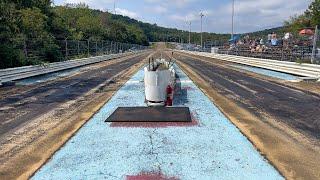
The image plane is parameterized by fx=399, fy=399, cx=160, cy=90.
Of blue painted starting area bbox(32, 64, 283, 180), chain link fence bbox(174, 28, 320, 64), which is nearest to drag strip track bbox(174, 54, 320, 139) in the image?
blue painted starting area bbox(32, 64, 283, 180)

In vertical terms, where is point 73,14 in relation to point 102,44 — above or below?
above

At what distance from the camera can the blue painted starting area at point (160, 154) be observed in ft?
17.4

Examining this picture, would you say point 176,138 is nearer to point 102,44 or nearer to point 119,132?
point 119,132

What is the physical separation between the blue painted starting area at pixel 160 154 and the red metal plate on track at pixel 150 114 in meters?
0.36

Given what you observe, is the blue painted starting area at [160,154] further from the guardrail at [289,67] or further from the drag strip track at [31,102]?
the guardrail at [289,67]

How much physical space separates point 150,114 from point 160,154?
3.23m

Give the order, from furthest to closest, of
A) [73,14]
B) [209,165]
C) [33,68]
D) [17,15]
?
[73,14] < [17,15] < [33,68] < [209,165]

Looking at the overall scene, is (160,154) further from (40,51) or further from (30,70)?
(40,51)

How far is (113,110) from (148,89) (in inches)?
42.3

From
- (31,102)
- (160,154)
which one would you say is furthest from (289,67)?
(160,154)

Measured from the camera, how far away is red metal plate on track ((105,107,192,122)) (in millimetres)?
8836

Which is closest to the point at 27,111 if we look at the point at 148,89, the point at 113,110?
the point at 113,110

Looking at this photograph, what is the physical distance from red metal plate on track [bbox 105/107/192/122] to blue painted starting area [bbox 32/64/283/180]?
36 cm

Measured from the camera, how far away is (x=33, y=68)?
2208 centimetres
